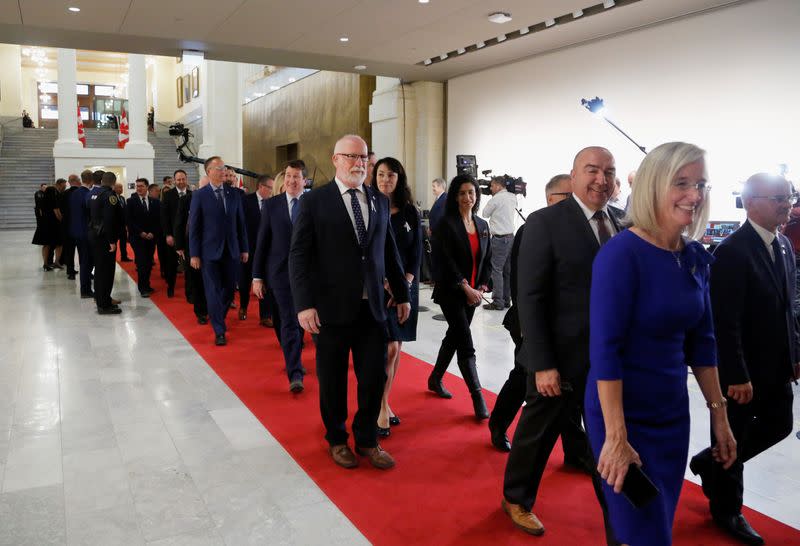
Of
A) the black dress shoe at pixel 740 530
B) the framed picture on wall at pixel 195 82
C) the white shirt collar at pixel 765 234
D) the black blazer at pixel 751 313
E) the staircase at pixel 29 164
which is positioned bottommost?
the black dress shoe at pixel 740 530

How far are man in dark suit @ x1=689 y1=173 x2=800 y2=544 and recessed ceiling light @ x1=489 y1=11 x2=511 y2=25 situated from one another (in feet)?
18.0

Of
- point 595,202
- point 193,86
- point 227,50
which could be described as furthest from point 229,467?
point 193,86

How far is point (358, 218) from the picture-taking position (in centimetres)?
317

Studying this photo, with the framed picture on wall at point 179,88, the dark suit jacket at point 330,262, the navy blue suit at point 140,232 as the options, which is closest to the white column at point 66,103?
the framed picture on wall at point 179,88

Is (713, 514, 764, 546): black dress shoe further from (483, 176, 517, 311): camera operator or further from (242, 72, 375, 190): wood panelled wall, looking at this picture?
(242, 72, 375, 190): wood panelled wall

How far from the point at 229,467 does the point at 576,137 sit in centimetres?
711

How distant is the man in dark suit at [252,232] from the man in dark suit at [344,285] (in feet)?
12.0

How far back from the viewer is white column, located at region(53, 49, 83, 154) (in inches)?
901

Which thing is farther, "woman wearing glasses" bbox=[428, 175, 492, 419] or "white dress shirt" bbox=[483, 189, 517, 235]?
"white dress shirt" bbox=[483, 189, 517, 235]

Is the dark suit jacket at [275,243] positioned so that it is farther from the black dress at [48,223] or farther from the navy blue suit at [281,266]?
the black dress at [48,223]

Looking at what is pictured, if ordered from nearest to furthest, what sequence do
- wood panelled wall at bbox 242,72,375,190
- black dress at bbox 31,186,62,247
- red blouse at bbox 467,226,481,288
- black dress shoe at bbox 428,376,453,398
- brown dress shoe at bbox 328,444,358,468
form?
1. brown dress shoe at bbox 328,444,358,468
2. red blouse at bbox 467,226,481,288
3. black dress shoe at bbox 428,376,453,398
4. black dress at bbox 31,186,62,247
5. wood panelled wall at bbox 242,72,375,190

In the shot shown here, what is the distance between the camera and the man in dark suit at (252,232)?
698cm

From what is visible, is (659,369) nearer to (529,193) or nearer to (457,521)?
(457,521)

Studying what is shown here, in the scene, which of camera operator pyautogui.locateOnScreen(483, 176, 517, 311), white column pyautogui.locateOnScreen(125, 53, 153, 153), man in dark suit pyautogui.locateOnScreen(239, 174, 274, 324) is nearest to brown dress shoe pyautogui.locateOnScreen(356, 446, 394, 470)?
man in dark suit pyautogui.locateOnScreen(239, 174, 274, 324)
